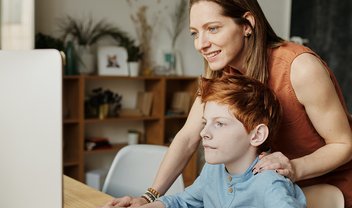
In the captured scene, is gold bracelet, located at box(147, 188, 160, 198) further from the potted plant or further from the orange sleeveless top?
the potted plant

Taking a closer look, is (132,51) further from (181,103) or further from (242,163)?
(242,163)

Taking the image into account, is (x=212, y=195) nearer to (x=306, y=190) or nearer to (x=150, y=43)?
(x=306, y=190)

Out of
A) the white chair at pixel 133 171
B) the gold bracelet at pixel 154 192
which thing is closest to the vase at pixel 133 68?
the white chair at pixel 133 171

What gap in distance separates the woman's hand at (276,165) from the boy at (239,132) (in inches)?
0.7

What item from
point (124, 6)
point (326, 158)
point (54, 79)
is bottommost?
point (326, 158)

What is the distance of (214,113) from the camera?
1188 mm

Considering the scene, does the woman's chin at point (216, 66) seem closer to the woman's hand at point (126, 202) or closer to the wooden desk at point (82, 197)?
the woman's hand at point (126, 202)

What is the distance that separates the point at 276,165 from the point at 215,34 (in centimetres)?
41

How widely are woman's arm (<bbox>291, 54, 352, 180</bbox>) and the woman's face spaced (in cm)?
17

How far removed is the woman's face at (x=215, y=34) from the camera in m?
1.31

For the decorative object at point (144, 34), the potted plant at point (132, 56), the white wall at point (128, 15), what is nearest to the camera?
the white wall at point (128, 15)

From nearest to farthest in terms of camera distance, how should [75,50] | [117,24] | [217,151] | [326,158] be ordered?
[217,151] < [326,158] < [75,50] < [117,24]

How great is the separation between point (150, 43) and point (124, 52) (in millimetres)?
366

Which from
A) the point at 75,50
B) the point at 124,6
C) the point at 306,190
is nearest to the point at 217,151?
the point at 306,190
